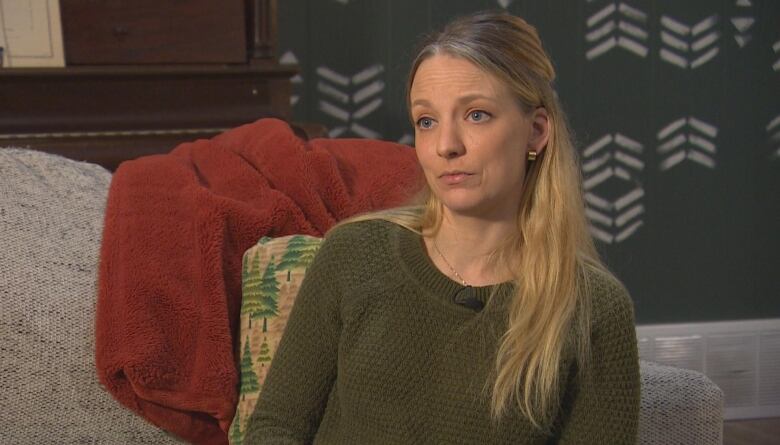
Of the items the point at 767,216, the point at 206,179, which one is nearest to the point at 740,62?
the point at 767,216

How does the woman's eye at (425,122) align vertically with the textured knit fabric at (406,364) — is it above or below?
above

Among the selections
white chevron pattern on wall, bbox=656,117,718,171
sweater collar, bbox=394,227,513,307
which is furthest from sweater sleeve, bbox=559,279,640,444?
white chevron pattern on wall, bbox=656,117,718,171

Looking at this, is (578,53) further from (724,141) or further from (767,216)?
(767,216)

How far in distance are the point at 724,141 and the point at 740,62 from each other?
240mm

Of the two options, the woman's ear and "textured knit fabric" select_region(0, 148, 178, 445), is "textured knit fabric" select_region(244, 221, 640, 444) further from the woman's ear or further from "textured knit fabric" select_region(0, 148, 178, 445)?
"textured knit fabric" select_region(0, 148, 178, 445)

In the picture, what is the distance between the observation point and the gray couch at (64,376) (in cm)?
144

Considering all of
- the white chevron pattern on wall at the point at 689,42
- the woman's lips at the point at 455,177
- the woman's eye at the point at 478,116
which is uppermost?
the woman's eye at the point at 478,116

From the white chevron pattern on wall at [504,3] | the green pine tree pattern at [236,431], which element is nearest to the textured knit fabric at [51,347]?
the green pine tree pattern at [236,431]

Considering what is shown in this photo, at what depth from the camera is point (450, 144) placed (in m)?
1.18

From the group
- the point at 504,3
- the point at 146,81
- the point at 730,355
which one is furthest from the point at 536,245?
the point at 730,355

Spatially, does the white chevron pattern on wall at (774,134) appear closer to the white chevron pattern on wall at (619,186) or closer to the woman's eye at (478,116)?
the white chevron pattern on wall at (619,186)

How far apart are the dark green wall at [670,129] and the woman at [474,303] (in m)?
1.60

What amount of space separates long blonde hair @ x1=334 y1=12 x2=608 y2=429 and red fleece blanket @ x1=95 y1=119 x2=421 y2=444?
1.32ft

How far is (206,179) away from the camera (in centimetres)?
169
